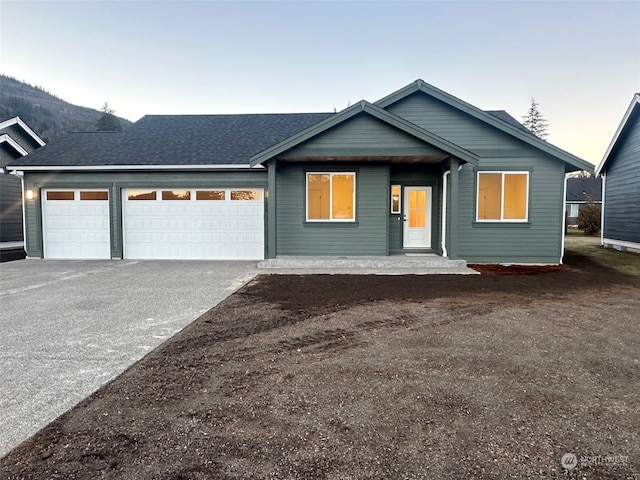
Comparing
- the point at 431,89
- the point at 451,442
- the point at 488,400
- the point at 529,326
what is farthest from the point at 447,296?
the point at 431,89

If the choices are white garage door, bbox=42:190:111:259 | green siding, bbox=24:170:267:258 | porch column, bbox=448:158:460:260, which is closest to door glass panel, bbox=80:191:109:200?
white garage door, bbox=42:190:111:259

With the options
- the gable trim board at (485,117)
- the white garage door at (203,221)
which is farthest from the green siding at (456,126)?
the white garage door at (203,221)

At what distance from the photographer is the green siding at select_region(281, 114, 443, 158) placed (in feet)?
31.1

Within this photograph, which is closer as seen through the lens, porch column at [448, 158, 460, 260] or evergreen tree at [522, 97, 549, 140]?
porch column at [448, 158, 460, 260]

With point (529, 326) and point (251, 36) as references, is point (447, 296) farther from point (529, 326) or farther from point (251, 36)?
point (251, 36)

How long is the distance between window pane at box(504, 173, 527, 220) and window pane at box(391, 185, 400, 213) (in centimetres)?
304

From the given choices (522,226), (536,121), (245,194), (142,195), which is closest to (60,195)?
(142,195)

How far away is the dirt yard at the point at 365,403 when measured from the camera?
2.10m

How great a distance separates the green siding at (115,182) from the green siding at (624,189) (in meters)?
13.1

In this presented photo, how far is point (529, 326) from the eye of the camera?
4.89 meters

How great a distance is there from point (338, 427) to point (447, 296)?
184 inches

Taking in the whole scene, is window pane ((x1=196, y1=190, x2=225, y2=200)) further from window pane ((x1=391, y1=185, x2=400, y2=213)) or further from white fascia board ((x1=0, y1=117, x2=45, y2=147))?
white fascia board ((x1=0, y1=117, x2=45, y2=147))

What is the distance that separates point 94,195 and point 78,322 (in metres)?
8.19

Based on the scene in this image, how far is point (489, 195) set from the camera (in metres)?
10.8
